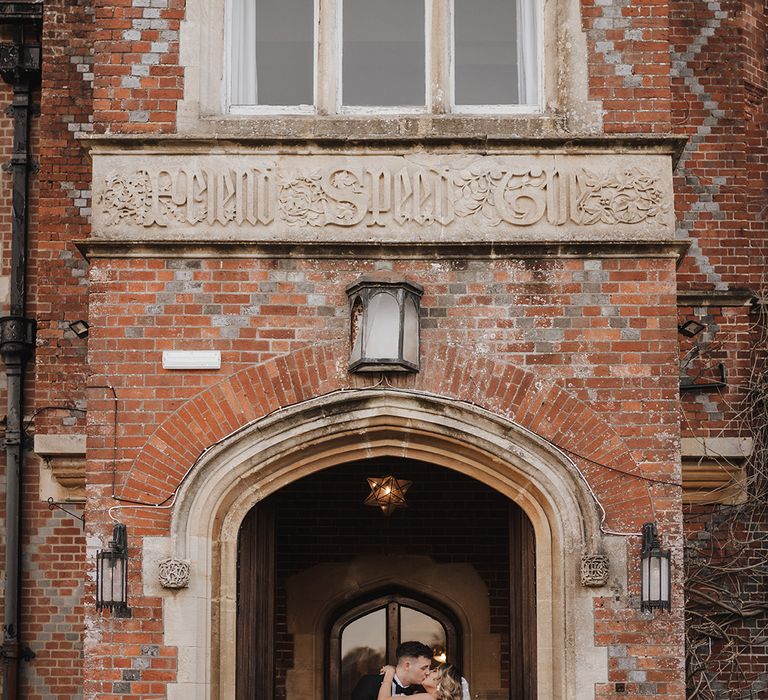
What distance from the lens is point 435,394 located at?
831 cm

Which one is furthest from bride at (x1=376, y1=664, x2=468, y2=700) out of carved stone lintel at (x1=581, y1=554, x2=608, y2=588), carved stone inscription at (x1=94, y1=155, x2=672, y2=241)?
carved stone inscription at (x1=94, y1=155, x2=672, y2=241)

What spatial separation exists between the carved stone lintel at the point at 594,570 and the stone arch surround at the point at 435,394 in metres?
0.24

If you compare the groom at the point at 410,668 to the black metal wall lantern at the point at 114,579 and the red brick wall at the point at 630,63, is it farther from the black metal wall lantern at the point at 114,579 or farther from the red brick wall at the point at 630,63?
the red brick wall at the point at 630,63

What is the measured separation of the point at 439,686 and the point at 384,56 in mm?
3996

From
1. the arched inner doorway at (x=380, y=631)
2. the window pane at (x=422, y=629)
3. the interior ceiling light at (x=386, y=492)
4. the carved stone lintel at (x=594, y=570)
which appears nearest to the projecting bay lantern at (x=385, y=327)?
the carved stone lintel at (x=594, y=570)

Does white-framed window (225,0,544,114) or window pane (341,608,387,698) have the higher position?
white-framed window (225,0,544,114)

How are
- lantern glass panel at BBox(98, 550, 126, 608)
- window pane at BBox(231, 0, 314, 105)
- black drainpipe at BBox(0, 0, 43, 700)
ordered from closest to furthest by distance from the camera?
lantern glass panel at BBox(98, 550, 126, 608) < window pane at BBox(231, 0, 314, 105) < black drainpipe at BBox(0, 0, 43, 700)

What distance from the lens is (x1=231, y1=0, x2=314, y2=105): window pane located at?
29.0 feet

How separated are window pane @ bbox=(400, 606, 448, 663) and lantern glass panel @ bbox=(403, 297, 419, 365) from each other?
4258 mm

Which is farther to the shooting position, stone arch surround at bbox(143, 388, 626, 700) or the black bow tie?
the black bow tie

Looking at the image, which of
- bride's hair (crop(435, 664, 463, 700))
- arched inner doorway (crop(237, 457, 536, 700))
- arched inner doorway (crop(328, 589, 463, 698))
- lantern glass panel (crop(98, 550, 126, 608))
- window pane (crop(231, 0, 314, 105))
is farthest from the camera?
arched inner doorway (crop(328, 589, 463, 698))

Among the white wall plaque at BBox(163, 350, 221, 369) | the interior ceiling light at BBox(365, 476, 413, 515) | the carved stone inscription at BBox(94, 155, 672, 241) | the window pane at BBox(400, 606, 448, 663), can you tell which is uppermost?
the carved stone inscription at BBox(94, 155, 672, 241)

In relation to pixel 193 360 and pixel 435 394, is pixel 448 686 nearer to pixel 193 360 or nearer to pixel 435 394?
pixel 435 394

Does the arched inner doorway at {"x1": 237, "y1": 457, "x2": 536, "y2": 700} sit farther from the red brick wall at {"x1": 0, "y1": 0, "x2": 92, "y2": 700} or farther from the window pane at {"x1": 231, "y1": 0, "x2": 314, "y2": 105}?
the window pane at {"x1": 231, "y1": 0, "x2": 314, "y2": 105}
